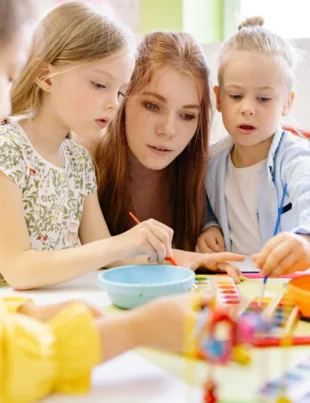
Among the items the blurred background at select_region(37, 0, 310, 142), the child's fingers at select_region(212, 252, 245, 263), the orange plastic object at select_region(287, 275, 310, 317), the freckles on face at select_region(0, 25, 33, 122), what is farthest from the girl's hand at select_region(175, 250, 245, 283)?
the blurred background at select_region(37, 0, 310, 142)

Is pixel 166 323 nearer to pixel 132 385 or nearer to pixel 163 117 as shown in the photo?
pixel 132 385

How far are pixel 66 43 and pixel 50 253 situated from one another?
1.25ft

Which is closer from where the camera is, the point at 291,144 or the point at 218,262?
the point at 218,262

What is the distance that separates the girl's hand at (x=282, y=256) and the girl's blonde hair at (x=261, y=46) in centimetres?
58

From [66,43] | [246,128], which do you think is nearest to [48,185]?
[66,43]

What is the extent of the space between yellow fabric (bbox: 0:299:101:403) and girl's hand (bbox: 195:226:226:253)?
0.76 metres

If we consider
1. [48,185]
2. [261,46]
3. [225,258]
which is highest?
[261,46]

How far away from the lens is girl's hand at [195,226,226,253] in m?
1.24

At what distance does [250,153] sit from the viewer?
4.39 ft

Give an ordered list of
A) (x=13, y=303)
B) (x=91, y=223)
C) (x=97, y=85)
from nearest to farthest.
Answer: (x=13, y=303) < (x=97, y=85) < (x=91, y=223)

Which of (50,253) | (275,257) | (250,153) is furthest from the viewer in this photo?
(250,153)

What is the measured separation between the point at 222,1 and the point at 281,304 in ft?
6.93

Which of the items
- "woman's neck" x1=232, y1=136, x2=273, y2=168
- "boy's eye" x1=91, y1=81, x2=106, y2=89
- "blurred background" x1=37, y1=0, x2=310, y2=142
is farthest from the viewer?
"blurred background" x1=37, y1=0, x2=310, y2=142

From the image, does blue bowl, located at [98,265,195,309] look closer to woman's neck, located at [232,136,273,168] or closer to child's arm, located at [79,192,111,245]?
child's arm, located at [79,192,111,245]
